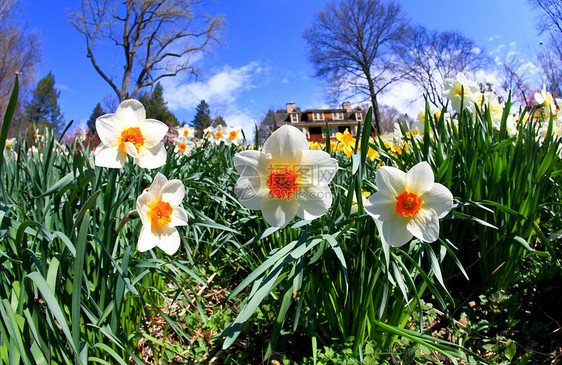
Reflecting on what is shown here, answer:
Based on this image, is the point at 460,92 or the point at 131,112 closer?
the point at 131,112

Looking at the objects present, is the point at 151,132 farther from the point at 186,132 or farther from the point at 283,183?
the point at 186,132

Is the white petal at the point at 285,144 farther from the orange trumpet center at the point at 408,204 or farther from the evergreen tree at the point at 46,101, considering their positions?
the evergreen tree at the point at 46,101

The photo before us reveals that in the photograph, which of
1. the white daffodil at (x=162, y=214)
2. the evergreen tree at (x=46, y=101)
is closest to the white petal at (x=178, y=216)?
the white daffodil at (x=162, y=214)

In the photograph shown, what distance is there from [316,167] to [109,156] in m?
0.67

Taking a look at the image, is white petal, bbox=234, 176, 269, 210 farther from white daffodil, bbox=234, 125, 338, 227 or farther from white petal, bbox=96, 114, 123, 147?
white petal, bbox=96, 114, 123, 147

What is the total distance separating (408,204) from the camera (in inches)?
38.4

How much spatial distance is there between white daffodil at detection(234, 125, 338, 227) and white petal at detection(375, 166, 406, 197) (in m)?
0.19

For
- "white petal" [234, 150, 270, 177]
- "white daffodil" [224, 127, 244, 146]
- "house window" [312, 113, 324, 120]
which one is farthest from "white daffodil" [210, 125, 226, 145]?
"house window" [312, 113, 324, 120]

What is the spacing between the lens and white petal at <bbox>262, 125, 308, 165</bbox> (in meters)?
0.87

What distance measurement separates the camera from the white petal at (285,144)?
2.85ft

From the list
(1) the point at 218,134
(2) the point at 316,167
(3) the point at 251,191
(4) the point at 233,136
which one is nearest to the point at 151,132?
(3) the point at 251,191

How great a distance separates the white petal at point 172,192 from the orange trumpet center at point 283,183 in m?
0.35

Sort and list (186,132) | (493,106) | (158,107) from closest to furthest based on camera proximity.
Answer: (493,106), (186,132), (158,107)

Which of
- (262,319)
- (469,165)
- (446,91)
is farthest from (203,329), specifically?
(446,91)
